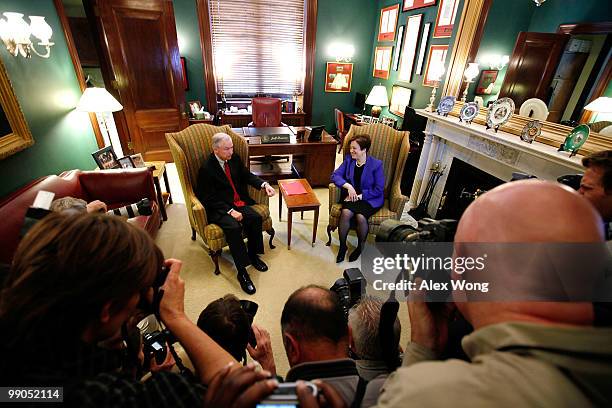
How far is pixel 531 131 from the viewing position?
2104mm

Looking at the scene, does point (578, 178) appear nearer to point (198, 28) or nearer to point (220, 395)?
point (220, 395)

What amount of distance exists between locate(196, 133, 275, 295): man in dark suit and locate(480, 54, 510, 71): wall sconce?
2.44 m

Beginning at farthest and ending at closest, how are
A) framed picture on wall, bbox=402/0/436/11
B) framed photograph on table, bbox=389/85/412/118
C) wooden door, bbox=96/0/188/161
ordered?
framed photograph on table, bbox=389/85/412/118, framed picture on wall, bbox=402/0/436/11, wooden door, bbox=96/0/188/161

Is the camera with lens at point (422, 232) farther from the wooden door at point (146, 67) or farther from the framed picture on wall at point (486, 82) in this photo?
the wooden door at point (146, 67)

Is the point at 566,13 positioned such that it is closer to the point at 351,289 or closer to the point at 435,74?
the point at 435,74

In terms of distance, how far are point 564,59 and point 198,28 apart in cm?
489

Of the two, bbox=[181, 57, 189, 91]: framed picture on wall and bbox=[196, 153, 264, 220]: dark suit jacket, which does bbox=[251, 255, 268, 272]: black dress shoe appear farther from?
bbox=[181, 57, 189, 91]: framed picture on wall

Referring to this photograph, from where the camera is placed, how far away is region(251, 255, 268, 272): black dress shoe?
2.41m

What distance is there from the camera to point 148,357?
1110mm

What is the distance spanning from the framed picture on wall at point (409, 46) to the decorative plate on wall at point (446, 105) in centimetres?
152

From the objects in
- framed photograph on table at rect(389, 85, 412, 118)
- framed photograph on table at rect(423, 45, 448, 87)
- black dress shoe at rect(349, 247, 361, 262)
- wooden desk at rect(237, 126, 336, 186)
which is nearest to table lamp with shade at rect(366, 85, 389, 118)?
framed photograph on table at rect(389, 85, 412, 118)

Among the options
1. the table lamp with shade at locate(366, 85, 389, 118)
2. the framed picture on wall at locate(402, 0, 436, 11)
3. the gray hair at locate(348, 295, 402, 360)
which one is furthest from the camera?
the table lamp with shade at locate(366, 85, 389, 118)

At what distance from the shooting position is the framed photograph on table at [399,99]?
426 cm

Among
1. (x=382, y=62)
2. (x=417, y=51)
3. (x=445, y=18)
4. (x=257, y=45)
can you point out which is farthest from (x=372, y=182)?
(x=257, y=45)
